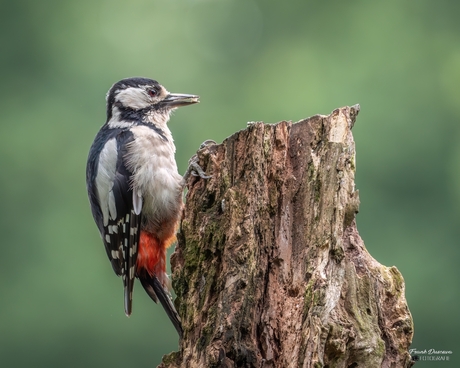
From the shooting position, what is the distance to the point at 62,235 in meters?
12.3

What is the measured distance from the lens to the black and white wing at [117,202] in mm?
4781

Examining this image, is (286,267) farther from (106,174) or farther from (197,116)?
(197,116)

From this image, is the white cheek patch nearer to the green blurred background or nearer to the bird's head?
the bird's head

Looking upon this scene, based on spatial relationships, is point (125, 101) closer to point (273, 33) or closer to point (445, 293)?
point (445, 293)

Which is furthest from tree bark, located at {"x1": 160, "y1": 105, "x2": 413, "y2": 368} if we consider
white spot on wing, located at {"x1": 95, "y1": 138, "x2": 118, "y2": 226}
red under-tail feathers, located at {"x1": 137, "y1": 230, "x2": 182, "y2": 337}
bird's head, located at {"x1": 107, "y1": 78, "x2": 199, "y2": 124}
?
bird's head, located at {"x1": 107, "y1": 78, "x2": 199, "y2": 124}

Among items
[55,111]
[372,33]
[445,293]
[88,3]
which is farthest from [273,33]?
[445,293]

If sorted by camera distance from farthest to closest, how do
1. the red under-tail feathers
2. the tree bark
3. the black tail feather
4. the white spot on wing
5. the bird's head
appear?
1. the bird's head
2. the white spot on wing
3. the red under-tail feathers
4. the black tail feather
5. the tree bark

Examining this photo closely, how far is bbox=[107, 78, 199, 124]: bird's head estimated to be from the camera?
5395 mm

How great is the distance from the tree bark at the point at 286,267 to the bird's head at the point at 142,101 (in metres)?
1.63

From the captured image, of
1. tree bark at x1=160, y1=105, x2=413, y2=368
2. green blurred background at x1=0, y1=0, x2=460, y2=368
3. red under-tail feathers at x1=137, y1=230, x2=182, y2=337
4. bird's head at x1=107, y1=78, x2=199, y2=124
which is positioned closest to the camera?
tree bark at x1=160, y1=105, x2=413, y2=368

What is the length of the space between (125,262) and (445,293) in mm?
6443

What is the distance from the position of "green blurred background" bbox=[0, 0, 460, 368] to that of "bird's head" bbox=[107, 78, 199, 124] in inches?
212

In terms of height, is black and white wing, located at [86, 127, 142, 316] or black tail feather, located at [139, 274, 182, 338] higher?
black and white wing, located at [86, 127, 142, 316]

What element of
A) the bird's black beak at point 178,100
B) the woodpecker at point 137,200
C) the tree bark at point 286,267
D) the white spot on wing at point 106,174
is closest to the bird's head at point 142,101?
the bird's black beak at point 178,100
